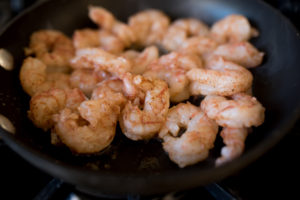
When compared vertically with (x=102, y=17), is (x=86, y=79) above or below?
below

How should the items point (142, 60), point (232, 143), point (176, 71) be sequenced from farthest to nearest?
point (142, 60)
point (176, 71)
point (232, 143)

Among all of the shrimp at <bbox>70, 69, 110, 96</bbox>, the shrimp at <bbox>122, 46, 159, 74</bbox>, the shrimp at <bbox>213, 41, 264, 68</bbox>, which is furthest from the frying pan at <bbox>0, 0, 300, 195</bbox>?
the shrimp at <bbox>122, 46, 159, 74</bbox>

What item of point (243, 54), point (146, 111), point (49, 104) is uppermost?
point (243, 54)

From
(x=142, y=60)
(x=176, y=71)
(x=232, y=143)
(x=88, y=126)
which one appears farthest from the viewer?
(x=142, y=60)

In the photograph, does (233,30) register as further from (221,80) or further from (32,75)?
(32,75)

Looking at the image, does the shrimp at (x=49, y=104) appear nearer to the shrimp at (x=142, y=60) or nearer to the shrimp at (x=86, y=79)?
the shrimp at (x=86, y=79)

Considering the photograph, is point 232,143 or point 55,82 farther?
point 55,82

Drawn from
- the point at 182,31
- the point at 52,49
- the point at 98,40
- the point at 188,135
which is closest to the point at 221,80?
the point at 188,135

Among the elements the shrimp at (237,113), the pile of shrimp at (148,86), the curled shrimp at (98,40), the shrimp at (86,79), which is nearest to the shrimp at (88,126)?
the pile of shrimp at (148,86)

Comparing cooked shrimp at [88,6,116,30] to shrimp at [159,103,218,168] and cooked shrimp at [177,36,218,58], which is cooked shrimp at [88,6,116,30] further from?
shrimp at [159,103,218,168]
